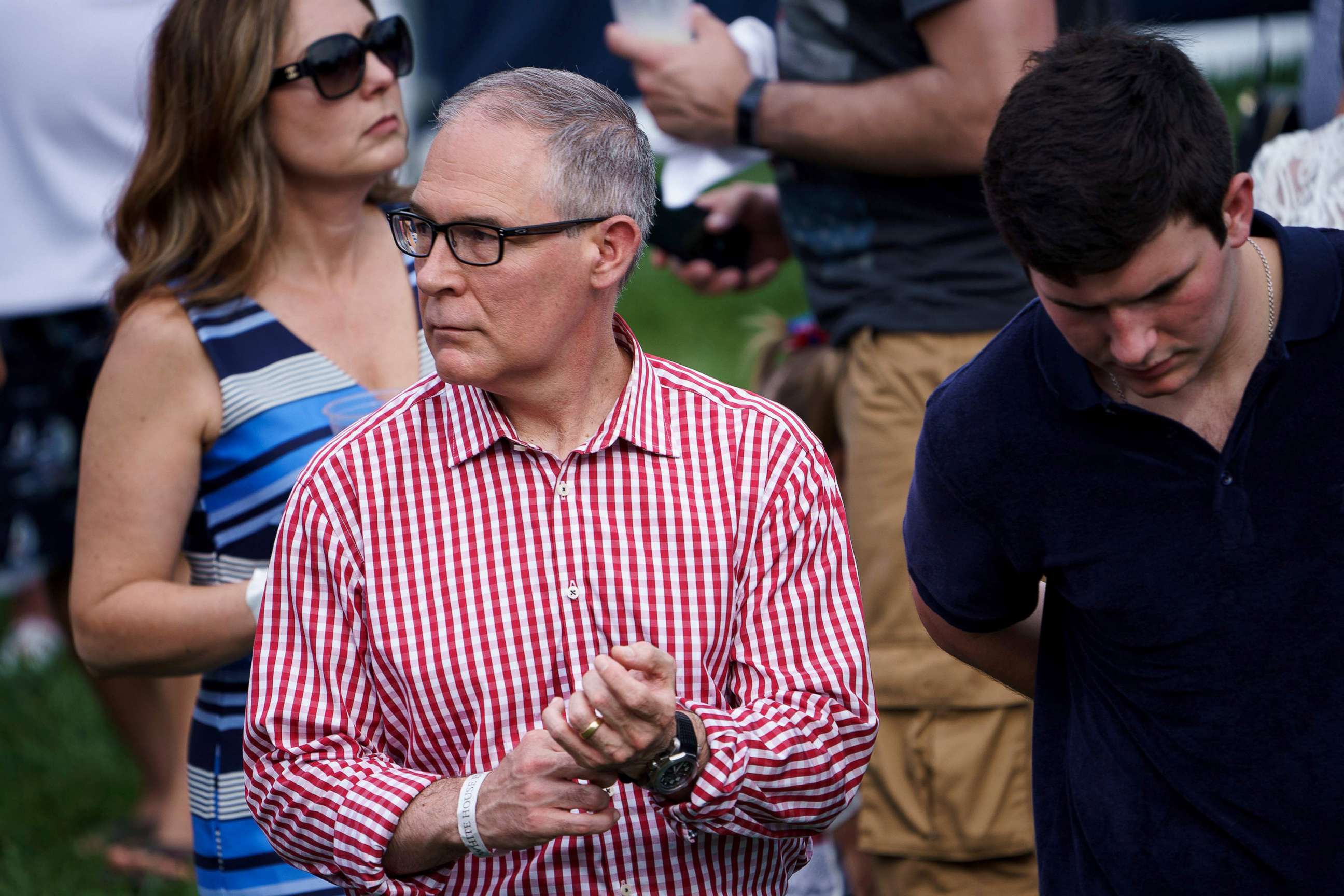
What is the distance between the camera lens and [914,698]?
132 inches

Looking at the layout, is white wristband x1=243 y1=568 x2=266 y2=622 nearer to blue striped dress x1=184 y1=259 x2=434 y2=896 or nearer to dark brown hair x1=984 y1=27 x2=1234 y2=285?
blue striped dress x1=184 y1=259 x2=434 y2=896

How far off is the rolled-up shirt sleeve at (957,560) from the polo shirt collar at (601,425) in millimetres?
373

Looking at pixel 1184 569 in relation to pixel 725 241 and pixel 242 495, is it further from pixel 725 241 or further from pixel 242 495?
pixel 725 241

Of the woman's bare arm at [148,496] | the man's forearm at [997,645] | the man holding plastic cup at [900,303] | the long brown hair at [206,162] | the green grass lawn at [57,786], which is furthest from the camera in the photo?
the green grass lawn at [57,786]

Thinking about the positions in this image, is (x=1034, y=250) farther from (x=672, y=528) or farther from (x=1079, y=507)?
(x=672, y=528)

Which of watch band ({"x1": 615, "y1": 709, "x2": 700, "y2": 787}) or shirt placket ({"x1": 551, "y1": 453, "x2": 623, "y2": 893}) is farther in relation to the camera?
shirt placket ({"x1": 551, "y1": 453, "x2": 623, "y2": 893})

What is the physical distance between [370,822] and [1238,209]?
141cm

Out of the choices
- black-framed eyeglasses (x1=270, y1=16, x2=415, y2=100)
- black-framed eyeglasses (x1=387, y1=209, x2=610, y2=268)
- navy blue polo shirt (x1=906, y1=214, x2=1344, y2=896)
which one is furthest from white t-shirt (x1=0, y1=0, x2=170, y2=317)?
navy blue polo shirt (x1=906, y1=214, x2=1344, y2=896)

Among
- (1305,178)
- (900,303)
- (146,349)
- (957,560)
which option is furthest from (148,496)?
(1305,178)

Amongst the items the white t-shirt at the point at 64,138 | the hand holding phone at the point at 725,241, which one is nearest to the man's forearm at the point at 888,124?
the hand holding phone at the point at 725,241

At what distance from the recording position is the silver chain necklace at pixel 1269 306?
81.7 inches

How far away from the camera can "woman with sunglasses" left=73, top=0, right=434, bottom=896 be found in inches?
110

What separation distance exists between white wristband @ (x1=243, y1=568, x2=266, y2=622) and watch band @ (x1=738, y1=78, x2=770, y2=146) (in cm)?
150

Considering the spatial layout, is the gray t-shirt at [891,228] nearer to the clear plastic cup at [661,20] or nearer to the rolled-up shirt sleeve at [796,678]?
the clear plastic cup at [661,20]
